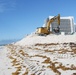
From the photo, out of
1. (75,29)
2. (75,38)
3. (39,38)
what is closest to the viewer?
(75,38)

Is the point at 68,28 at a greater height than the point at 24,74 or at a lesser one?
greater

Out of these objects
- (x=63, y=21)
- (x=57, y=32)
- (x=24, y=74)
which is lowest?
(x=24, y=74)

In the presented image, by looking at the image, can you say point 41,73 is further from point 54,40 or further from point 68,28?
point 68,28

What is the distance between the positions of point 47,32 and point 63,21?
78.3m

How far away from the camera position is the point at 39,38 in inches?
2724

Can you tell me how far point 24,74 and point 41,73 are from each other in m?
1.22

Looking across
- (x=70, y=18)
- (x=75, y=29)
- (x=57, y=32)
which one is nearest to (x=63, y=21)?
(x=70, y=18)

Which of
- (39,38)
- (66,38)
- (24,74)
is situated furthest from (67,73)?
(39,38)

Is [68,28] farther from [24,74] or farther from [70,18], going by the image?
[24,74]

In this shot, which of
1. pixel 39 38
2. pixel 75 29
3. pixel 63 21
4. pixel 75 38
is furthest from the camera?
pixel 75 29

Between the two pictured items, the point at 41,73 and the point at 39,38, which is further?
the point at 39,38

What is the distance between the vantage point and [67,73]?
1498 centimetres

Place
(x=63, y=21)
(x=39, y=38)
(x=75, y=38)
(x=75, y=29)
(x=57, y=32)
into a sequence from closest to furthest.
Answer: (x=75, y=38) < (x=39, y=38) < (x=57, y=32) < (x=63, y=21) < (x=75, y=29)

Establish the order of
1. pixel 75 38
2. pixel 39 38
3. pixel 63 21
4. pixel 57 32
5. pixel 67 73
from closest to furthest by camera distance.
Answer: pixel 67 73
pixel 75 38
pixel 39 38
pixel 57 32
pixel 63 21
